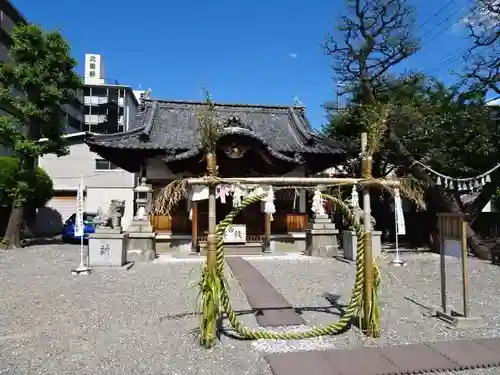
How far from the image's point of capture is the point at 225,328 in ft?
19.9

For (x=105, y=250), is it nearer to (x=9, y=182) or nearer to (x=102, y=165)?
(x=9, y=182)

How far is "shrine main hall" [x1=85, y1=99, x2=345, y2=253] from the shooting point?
1505 cm

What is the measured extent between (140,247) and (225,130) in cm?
533

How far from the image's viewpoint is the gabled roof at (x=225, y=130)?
15375 millimetres

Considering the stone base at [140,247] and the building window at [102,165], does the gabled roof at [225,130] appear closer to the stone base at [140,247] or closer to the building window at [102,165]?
the stone base at [140,247]

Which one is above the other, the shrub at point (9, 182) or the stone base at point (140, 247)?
the shrub at point (9, 182)

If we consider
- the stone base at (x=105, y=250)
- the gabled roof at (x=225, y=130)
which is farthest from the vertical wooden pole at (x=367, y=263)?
the gabled roof at (x=225, y=130)

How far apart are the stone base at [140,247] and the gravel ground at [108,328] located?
10.6ft

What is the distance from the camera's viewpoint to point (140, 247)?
14281 millimetres

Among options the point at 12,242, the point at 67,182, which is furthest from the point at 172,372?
the point at 67,182

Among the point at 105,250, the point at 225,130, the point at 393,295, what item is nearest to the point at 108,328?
the point at 393,295

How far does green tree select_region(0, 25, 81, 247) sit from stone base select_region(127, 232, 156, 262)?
21.6 ft

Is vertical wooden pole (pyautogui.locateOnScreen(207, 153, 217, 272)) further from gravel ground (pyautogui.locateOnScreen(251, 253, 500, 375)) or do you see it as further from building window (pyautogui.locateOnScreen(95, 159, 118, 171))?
building window (pyautogui.locateOnScreen(95, 159, 118, 171))

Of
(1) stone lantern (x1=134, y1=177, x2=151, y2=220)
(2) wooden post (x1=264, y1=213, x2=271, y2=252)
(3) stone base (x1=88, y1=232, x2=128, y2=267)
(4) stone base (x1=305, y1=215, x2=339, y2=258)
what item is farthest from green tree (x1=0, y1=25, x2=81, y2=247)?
(4) stone base (x1=305, y1=215, x2=339, y2=258)
